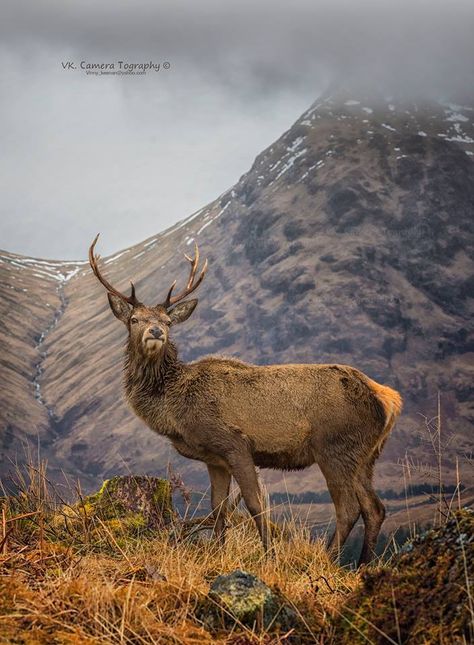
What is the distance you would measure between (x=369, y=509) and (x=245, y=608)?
17.9 feet

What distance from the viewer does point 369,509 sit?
29.7 ft

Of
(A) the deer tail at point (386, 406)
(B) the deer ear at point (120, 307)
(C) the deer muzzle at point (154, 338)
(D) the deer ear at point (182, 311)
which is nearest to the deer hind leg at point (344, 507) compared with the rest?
(A) the deer tail at point (386, 406)

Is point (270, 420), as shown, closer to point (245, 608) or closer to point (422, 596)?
point (245, 608)

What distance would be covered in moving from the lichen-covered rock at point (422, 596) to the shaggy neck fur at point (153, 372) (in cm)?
562

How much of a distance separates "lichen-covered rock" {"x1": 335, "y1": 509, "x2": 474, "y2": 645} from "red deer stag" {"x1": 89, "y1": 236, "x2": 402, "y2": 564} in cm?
474

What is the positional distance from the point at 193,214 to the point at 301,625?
192 metres

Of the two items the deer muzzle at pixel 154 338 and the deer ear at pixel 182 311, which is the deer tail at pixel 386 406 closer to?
the deer ear at pixel 182 311

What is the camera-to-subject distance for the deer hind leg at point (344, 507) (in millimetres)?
8770

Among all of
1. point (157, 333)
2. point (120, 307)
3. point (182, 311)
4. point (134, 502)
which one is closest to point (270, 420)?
point (157, 333)

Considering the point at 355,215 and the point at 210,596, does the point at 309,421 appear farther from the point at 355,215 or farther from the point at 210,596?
the point at 355,215

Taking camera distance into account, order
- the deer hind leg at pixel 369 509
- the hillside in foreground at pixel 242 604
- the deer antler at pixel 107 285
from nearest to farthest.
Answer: the hillside in foreground at pixel 242 604 → the deer hind leg at pixel 369 509 → the deer antler at pixel 107 285

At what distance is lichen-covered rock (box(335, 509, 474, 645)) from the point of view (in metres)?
3.30

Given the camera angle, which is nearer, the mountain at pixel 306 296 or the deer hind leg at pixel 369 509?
the deer hind leg at pixel 369 509

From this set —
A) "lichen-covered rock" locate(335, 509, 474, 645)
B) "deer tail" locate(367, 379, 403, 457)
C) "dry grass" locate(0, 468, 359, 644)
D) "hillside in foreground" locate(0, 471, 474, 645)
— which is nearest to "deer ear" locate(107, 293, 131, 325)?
"deer tail" locate(367, 379, 403, 457)
